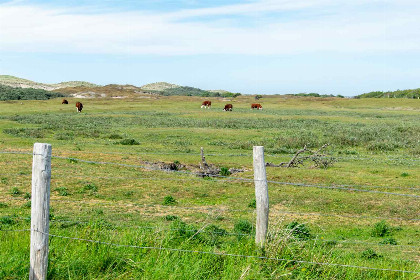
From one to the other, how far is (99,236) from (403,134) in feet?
122

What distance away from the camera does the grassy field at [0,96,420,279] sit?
6.53 m

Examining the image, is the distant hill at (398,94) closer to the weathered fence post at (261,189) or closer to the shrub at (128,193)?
the shrub at (128,193)

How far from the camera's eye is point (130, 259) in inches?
254

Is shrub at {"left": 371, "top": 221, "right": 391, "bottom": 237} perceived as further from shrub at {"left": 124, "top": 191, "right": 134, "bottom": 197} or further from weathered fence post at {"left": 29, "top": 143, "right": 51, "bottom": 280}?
weathered fence post at {"left": 29, "top": 143, "right": 51, "bottom": 280}

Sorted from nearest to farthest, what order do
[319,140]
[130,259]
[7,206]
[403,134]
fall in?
[130,259], [7,206], [319,140], [403,134]

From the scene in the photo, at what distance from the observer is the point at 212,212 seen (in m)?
13.7

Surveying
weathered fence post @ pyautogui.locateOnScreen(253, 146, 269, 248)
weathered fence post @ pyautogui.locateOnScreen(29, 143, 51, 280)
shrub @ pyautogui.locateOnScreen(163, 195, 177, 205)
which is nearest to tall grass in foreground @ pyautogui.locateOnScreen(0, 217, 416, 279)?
weathered fence post @ pyautogui.locateOnScreen(253, 146, 269, 248)

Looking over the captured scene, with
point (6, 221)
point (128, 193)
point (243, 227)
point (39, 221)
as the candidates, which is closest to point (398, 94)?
point (128, 193)

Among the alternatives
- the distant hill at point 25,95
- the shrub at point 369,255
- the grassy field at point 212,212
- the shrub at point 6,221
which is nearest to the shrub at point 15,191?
the grassy field at point 212,212

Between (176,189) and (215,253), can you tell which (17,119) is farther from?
(215,253)

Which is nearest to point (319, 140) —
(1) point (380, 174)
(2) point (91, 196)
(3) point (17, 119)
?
(1) point (380, 174)

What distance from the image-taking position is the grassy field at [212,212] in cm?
653

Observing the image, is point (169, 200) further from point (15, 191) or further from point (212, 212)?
point (15, 191)

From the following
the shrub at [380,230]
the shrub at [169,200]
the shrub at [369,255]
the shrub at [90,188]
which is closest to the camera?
the shrub at [369,255]
